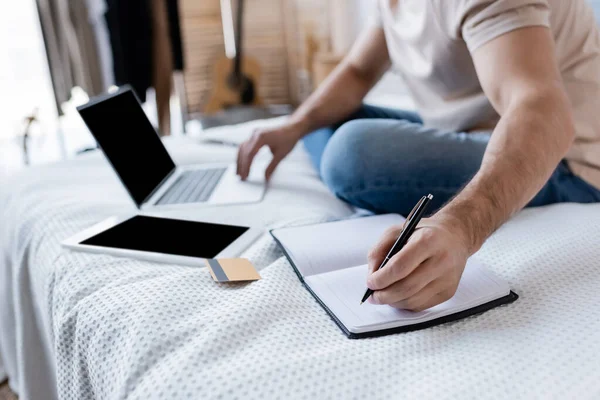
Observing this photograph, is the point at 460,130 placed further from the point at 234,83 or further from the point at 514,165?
the point at 234,83

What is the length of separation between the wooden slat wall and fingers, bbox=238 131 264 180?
2.33 m

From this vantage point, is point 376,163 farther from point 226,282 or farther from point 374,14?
point 374,14

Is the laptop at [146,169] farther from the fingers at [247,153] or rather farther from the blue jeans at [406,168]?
the blue jeans at [406,168]

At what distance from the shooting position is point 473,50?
86 centimetres

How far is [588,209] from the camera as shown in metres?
0.87

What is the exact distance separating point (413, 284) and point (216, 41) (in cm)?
312

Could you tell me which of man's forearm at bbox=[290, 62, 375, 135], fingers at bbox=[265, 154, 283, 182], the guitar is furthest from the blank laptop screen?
the guitar

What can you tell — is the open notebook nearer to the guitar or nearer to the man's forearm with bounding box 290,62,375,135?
the man's forearm with bounding box 290,62,375,135

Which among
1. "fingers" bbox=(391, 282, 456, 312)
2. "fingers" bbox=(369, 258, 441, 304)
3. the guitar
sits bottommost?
the guitar

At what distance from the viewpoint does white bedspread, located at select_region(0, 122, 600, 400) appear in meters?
0.47

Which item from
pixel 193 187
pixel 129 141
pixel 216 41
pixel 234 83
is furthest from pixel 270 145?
pixel 216 41

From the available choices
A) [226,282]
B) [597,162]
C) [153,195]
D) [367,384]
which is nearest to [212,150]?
[153,195]

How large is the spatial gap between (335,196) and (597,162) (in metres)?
0.46

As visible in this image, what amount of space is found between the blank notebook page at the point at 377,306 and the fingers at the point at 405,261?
0.16ft
